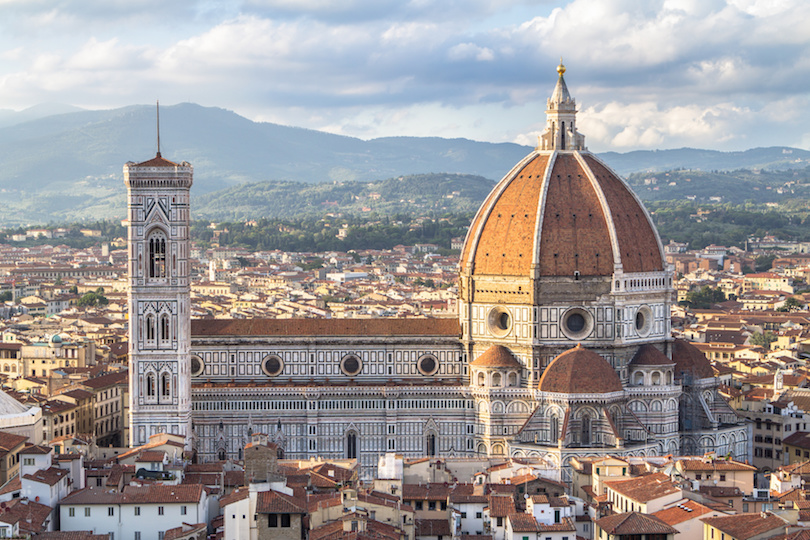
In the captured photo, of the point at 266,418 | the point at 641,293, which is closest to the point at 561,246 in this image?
the point at 641,293

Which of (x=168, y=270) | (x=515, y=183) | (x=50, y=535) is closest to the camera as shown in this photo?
(x=50, y=535)

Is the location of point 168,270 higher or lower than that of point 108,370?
higher

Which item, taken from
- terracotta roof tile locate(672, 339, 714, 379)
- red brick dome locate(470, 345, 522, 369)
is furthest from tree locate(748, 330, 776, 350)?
red brick dome locate(470, 345, 522, 369)

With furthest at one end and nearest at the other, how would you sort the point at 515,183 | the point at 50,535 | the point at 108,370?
the point at 108,370
the point at 515,183
the point at 50,535

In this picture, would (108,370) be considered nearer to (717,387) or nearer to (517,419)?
(517,419)

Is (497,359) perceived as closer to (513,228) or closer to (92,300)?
(513,228)

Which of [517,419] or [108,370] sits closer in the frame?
[517,419]
